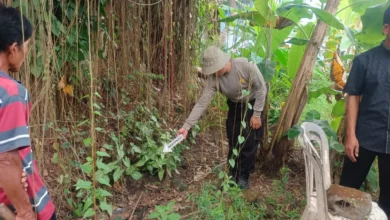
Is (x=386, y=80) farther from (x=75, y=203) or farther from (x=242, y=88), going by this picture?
(x=75, y=203)

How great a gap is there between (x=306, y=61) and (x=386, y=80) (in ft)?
3.28

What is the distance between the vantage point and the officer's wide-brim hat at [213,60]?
2643 millimetres

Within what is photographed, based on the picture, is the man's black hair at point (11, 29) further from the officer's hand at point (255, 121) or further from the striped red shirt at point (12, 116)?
the officer's hand at point (255, 121)

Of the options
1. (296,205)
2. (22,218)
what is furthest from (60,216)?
(296,205)

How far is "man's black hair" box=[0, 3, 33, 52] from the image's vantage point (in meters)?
1.28

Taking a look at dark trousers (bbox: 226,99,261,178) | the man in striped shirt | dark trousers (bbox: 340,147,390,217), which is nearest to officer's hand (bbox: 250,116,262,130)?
dark trousers (bbox: 226,99,261,178)

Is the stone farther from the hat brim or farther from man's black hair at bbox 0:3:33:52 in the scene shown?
man's black hair at bbox 0:3:33:52

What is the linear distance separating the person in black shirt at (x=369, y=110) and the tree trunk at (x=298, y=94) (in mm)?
859

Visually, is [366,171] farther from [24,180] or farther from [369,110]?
[24,180]

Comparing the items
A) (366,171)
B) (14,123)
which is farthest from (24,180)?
(366,171)

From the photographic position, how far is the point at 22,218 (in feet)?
4.38

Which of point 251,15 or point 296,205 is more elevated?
point 251,15

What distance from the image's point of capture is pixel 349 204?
1.94m

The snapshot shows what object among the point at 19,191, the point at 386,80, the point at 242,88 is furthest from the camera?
the point at 242,88
